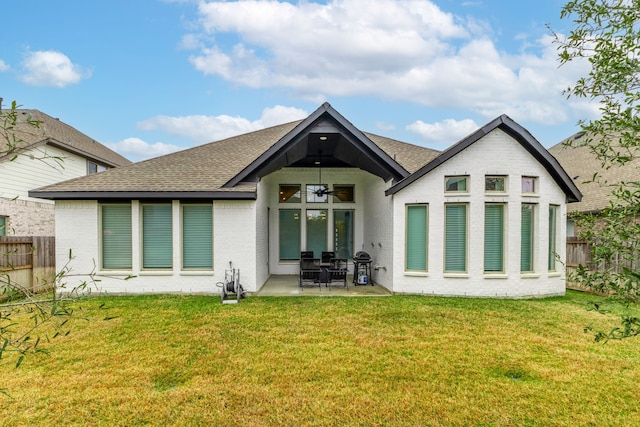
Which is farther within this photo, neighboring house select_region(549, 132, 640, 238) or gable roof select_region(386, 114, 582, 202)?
neighboring house select_region(549, 132, 640, 238)

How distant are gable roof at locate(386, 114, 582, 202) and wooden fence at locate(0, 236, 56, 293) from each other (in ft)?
32.2

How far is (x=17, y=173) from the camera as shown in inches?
501

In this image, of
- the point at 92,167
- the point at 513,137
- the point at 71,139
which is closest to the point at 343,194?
the point at 513,137

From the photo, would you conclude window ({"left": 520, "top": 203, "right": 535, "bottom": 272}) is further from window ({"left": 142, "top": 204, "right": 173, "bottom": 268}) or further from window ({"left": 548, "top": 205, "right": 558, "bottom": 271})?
window ({"left": 142, "top": 204, "right": 173, "bottom": 268})

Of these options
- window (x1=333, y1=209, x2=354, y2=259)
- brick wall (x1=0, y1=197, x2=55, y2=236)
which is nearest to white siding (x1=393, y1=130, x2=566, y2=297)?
window (x1=333, y1=209, x2=354, y2=259)

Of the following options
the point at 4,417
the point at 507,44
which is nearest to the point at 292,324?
the point at 4,417

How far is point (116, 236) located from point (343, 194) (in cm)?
764

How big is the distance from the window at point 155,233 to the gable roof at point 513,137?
242 inches

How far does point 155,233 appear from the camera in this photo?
30.2ft

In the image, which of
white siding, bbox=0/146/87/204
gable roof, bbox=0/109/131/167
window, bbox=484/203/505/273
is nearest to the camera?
window, bbox=484/203/505/273

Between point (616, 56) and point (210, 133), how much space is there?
37049mm

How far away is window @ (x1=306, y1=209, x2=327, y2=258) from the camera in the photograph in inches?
512

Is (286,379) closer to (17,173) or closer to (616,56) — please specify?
(616,56)

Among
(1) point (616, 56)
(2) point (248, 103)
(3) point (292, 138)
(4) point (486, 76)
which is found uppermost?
(4) point (486, 76)
